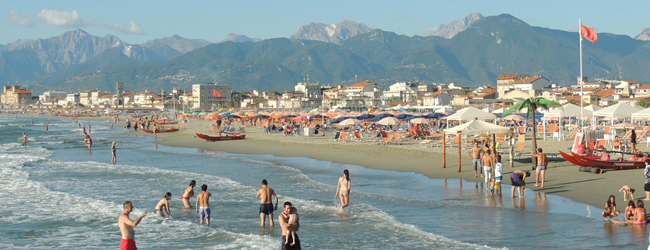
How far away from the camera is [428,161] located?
2136 cm

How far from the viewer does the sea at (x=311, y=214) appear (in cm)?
1017

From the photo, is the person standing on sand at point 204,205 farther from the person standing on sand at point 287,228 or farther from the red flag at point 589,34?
the red flag at point 589,34

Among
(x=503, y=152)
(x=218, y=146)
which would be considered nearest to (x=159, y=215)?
(x=503, y=152)

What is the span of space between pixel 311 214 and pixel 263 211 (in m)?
1.58

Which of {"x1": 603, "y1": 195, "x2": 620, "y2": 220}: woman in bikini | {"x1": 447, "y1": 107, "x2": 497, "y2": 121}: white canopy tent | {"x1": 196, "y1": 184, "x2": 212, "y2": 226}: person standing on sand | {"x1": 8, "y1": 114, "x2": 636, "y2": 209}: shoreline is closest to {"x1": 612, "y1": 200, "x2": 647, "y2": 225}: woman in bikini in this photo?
{"x1": 603, "y1": 195, "x2": 620, "y2": 220}: woman in bikini

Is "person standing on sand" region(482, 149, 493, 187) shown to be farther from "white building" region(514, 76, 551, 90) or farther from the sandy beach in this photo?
"white building" region(514, 76, 551, 90)

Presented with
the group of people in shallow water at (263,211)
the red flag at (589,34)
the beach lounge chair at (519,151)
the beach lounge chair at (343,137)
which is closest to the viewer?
the group of people in shallow water at (263,211)

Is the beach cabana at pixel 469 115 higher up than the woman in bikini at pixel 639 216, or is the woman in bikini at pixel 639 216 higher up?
the beach cabana at pixel 469 115

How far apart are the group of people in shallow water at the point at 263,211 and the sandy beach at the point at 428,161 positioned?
4.73 metres

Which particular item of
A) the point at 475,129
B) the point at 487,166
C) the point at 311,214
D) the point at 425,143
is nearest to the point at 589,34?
the point at 475,129

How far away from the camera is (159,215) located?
510 inches

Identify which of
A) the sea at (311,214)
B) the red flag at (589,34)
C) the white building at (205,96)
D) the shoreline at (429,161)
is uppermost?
the white building at (205,96)

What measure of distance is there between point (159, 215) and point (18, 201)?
5.27 metres

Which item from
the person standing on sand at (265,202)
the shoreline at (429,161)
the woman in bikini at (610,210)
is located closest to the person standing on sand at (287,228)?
the person standing on sand at (265,202)
